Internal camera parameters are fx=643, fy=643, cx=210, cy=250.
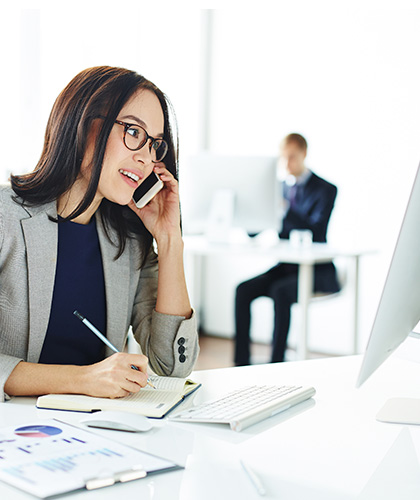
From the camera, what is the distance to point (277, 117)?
4762 mm

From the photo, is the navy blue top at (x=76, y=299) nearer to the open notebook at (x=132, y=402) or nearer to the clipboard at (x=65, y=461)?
the open notebook at (x=132, y=402)

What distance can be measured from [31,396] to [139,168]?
553mm

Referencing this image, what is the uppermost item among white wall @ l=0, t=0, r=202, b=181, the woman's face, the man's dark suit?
white wall @ l=0, t=0, r=202, b=181

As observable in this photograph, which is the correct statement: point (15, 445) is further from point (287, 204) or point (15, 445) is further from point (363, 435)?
point (287, 204)

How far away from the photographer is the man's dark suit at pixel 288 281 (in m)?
3.80

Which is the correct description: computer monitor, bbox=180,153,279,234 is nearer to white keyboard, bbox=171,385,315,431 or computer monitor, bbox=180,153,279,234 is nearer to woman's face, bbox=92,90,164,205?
woman's face, bbox=92,90,164,205

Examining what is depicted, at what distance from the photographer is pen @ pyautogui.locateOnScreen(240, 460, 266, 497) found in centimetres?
77

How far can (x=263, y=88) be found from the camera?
4.83 meters

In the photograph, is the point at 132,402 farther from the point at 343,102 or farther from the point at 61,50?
the point at 343,102

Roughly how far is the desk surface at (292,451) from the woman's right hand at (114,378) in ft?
0.28

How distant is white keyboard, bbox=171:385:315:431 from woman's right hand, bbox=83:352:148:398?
0.13 m

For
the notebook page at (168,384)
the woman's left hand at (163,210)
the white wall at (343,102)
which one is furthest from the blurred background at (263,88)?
the notebook page at (168,384)

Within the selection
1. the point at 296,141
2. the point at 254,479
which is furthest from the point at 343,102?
the point at 254,479

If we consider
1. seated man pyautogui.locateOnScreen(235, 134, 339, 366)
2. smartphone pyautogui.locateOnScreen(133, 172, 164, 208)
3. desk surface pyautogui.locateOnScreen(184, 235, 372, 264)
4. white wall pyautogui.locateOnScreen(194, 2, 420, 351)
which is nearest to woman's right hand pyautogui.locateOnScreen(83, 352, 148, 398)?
smartphone pyautogui.locateOnScreen(133, 172, 164, 208)
